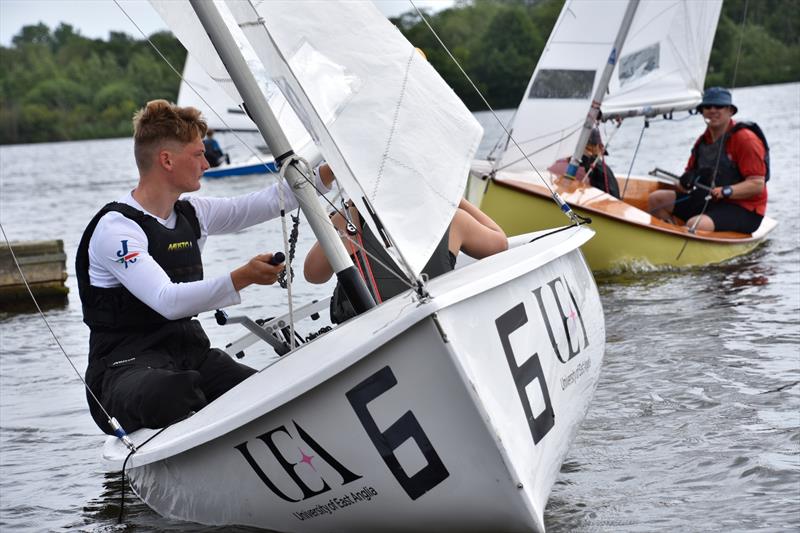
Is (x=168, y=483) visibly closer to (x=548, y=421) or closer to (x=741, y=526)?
(x=548, y=421)

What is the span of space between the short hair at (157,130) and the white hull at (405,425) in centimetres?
82

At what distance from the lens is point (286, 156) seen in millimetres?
3705

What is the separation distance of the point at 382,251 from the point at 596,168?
235 inches

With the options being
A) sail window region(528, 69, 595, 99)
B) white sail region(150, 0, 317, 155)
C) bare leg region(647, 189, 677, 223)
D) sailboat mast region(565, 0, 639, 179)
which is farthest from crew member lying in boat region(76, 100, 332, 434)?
sail window region(528, 69, 595, 99)

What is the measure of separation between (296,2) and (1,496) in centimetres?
261

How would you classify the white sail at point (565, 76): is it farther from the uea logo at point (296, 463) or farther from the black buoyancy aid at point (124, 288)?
the uea logo at point (296, 463)

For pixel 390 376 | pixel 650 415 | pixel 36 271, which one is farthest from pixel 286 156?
pixel 36 271

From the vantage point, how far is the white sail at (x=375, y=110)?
3254 millimetres

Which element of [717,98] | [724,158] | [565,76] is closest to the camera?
[717,98]

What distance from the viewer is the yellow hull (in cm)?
869

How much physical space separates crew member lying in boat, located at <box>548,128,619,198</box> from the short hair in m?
5.94

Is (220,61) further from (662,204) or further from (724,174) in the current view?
(662,204)

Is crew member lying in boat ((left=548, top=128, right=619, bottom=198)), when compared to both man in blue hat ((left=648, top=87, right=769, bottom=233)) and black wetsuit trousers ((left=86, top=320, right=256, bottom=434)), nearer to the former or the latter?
man in blue hat ((left=648, top=87, right=769, bottom=233))

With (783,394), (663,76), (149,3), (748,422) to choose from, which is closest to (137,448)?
(149,3)
